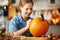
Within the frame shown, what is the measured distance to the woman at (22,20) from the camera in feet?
4.64

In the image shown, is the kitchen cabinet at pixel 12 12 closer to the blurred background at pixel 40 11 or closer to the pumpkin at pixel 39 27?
the blurred background at pixel 40 11

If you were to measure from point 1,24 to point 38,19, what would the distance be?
33 centimetres

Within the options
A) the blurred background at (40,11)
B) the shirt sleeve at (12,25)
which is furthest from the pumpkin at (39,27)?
the shirt sleeve at (12,25)

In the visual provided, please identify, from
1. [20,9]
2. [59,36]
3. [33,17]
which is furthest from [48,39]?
[20,9]

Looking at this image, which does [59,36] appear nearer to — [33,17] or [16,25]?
[33,17]

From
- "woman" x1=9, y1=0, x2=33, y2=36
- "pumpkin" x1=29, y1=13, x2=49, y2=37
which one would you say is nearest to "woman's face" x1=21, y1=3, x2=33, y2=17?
"woman" x1=9, y1=0, x2=33, y2=36

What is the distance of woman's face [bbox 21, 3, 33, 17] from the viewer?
1.43 m

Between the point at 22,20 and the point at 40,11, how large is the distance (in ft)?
0.58

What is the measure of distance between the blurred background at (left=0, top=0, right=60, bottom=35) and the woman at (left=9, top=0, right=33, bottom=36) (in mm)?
35

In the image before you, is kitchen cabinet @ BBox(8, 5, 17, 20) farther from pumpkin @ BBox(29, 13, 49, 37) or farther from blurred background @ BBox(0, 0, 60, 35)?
pumpkin @ BBox(29, 13, 49, 37)

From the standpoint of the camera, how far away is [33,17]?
142 centimetres

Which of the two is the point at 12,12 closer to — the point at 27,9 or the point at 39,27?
the point at 27,9

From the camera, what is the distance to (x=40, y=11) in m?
1.41

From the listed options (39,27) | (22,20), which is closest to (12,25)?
(22,20)
